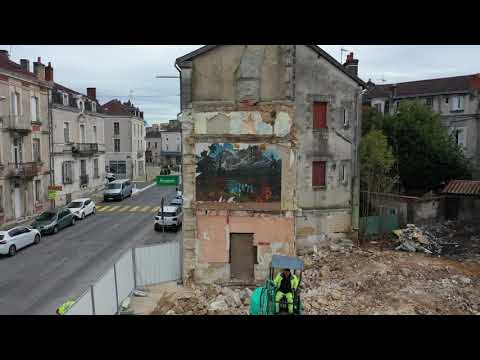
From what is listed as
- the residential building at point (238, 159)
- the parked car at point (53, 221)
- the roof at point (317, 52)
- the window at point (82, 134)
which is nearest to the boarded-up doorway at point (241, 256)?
the residential building at point (238, 159)

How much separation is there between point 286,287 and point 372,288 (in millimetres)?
6175

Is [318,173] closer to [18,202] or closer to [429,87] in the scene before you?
[18,202]

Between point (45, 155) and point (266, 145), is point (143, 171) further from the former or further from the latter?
point (266, 145)

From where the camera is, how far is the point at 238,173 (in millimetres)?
14828

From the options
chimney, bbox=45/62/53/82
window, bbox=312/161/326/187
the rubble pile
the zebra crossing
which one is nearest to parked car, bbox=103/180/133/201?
the zebra crossing

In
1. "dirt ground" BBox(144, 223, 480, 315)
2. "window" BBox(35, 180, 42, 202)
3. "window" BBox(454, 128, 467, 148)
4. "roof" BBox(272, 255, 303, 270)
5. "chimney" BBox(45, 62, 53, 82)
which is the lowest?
"dirt ground" BBox(144, 223, 480, 315)

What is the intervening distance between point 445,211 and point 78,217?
21517mm

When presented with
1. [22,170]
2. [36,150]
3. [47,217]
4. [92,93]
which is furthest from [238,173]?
[92,93]

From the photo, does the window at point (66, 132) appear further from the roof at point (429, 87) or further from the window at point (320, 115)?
the roof at point (429, 87)

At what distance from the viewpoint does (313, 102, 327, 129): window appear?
16.8 meters

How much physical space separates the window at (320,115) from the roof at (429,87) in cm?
1751

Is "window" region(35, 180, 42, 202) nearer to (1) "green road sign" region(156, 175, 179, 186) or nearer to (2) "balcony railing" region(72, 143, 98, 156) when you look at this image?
(2) "balcony railing" region(72, 143, 98, 156)

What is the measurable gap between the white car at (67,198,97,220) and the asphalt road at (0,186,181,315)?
0.42 meters
